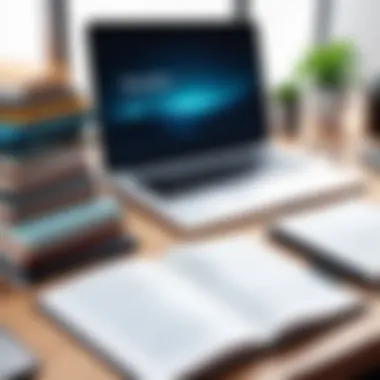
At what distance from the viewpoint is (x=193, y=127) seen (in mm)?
1547

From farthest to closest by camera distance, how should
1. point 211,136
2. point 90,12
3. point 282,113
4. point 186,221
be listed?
point 282,113 < point 90,12 < point 211,136 < point 186,221

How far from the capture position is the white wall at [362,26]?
2.18m

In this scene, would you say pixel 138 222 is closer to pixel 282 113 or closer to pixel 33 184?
pixel 33 184

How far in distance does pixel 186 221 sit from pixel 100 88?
29 centimetres

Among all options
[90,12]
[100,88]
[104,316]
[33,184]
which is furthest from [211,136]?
[104,316]

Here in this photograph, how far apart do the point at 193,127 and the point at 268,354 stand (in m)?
0.65

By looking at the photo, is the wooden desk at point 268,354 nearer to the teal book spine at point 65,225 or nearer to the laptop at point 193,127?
the teal book spine at point 65,225

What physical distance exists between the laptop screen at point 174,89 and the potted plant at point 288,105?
19 centimetres

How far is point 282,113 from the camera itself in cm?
184

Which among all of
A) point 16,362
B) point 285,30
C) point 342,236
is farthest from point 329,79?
point 16,362

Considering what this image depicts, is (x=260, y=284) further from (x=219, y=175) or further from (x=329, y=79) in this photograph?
(x=329, y=79)

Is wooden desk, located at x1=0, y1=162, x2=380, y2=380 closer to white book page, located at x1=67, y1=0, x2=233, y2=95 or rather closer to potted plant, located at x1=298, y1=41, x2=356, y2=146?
white book page, located at x1=67, y1=0, x2=233, y2=95

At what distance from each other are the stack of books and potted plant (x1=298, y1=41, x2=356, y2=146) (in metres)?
0.75

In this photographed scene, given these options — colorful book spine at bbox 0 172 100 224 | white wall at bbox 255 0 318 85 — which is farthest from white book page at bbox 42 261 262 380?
white wall at bbox 255 0 318 85
